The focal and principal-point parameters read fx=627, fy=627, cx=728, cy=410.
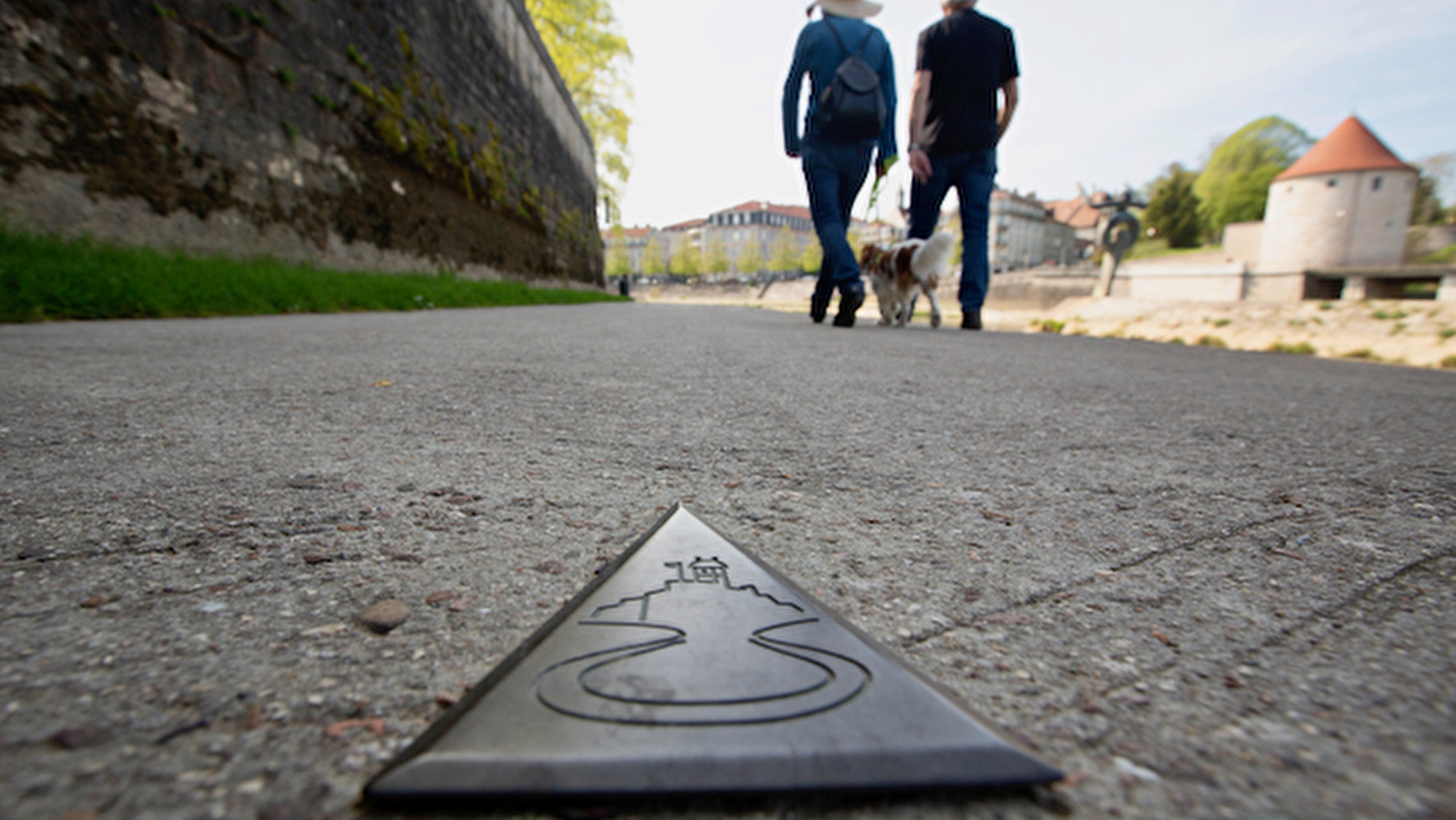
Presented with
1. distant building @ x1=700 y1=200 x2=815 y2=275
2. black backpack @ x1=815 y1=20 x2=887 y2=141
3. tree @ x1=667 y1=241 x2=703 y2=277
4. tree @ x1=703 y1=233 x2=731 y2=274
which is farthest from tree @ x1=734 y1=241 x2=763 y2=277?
black backpack @ x1=815 y1=20 x2=887 y2=141

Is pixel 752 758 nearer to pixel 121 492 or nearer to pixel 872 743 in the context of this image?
pixel 872 743

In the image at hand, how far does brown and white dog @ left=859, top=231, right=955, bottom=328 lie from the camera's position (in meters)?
5.48

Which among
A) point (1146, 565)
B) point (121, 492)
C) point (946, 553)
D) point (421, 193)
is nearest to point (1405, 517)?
point (1146, 565)

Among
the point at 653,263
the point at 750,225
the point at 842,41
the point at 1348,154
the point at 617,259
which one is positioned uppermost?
the point at 750,225

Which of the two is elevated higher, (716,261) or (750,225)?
(750,225)

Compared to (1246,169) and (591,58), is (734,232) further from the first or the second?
(591,58)

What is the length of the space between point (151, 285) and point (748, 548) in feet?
15.8

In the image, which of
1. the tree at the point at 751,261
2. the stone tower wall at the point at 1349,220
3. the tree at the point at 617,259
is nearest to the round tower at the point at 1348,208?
the stone tower wall at the point at 1349,220

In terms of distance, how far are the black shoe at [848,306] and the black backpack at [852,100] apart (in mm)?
1245

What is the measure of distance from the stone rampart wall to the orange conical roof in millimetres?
40499

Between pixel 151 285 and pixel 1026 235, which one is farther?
pixel 1026 235

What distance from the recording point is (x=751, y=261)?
77938mm

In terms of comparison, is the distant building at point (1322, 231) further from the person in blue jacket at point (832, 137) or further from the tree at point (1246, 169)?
the person in blue jacket at point (832, 137)

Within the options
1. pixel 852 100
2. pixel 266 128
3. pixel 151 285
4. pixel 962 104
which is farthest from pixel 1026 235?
pixel 151 285
